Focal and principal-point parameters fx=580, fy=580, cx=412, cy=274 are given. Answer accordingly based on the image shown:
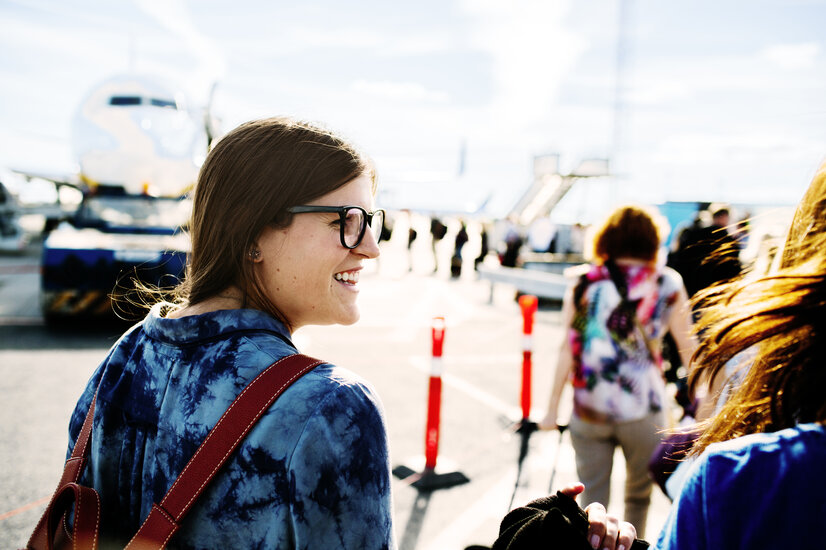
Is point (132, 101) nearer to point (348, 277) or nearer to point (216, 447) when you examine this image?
point (348, 277)

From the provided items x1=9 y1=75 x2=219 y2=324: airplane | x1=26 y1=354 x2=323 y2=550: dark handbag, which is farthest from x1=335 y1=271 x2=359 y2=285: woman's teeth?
x1=9 y1=75 x2=219 y2=324: airplane

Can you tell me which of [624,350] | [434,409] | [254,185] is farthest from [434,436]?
[254,185]

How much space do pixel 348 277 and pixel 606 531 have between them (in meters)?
0.76

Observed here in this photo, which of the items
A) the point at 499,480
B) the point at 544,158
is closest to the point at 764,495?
the point at 499,480

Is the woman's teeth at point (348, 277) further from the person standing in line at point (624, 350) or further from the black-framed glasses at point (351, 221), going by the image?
the person standing in line at point (624, 350)

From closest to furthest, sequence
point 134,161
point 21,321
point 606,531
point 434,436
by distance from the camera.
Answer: point 606,531, point 434,436, point 21,321, point 134,161

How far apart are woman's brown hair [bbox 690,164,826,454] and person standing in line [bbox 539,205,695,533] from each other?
1.89 metres

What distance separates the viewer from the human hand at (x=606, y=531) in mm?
1150

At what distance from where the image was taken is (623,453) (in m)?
2.92

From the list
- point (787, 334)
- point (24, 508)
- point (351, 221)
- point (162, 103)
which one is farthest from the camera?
point (162, 103)

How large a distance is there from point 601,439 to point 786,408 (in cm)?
220

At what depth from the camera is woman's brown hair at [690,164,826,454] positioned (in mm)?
868

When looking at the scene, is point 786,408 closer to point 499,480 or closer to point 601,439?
point 601,439

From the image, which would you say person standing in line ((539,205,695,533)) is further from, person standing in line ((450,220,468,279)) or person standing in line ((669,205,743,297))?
person standing in line ((450,220,468,279))
